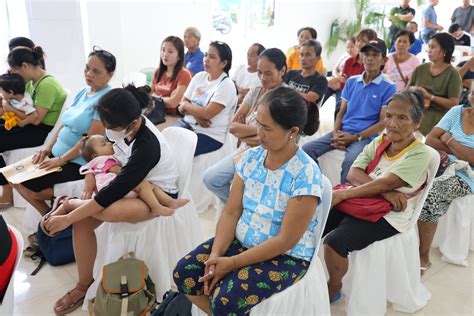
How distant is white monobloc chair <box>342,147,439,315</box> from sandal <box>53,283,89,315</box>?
54.6 inches

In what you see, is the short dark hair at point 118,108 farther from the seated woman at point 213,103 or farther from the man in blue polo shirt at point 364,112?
the man in blue polo shirt at point 364,112

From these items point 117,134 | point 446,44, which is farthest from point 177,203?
point 446,44

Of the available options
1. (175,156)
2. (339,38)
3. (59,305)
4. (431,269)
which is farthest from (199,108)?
(339,38)

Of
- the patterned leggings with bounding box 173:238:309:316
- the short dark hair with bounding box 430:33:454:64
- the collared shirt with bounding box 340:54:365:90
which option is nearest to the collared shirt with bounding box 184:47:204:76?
the collared shirt with bounding box 340:54:365:90

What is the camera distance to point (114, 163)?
2.18 meters

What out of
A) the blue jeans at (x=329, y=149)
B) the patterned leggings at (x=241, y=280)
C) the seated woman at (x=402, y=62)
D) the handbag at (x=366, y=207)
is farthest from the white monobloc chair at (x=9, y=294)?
the seated woman at (x=402, y=62)

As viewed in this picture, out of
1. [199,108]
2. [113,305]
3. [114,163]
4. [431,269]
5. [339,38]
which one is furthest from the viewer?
[339,38]

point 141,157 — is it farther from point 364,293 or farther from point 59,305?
point 364,293

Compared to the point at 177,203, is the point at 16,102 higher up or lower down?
higher up

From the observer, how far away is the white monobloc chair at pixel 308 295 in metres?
1.58

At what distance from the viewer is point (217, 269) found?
1.60 meters

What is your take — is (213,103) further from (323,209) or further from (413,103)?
(323,209)

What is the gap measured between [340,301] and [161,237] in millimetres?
1035

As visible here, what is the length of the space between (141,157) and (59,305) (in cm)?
90
